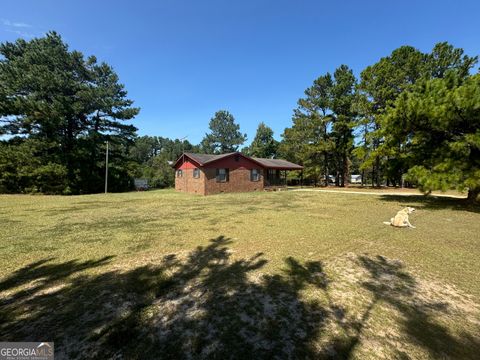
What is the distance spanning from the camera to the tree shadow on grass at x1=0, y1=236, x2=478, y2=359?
2.62 m

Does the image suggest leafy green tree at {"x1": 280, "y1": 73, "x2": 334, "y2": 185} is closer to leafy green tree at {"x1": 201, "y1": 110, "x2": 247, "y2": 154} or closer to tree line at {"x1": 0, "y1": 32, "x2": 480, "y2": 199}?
tree line at {"x1": 0, "y1": 32, "x2": 480, "y2": 199}

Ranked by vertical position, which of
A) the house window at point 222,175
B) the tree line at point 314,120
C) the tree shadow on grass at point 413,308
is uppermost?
the tree line at point 314,120

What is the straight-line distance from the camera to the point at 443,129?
38.7 feet

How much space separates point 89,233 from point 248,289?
5.98 meters

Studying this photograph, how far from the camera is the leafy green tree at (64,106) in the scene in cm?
2250

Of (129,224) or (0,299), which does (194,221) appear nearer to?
(129,224)

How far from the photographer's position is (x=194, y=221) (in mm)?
9289

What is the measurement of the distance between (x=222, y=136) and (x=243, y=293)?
70843mm

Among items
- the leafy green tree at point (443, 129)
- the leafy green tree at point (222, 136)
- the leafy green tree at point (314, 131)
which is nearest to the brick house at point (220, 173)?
the leafy green tree at point (314, 131)

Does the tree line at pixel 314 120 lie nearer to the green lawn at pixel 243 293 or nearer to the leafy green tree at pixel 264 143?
the green lawn at pixel 243 293

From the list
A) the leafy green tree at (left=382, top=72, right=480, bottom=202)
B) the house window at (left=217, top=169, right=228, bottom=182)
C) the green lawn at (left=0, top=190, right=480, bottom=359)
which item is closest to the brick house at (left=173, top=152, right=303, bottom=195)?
the house window at (left=217, top=169, right=228, bottom=182)

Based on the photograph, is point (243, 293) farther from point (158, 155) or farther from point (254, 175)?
point (158, 155)

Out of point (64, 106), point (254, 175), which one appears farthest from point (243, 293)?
point (64, 106)

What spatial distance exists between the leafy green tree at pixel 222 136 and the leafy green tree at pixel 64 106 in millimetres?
43145
